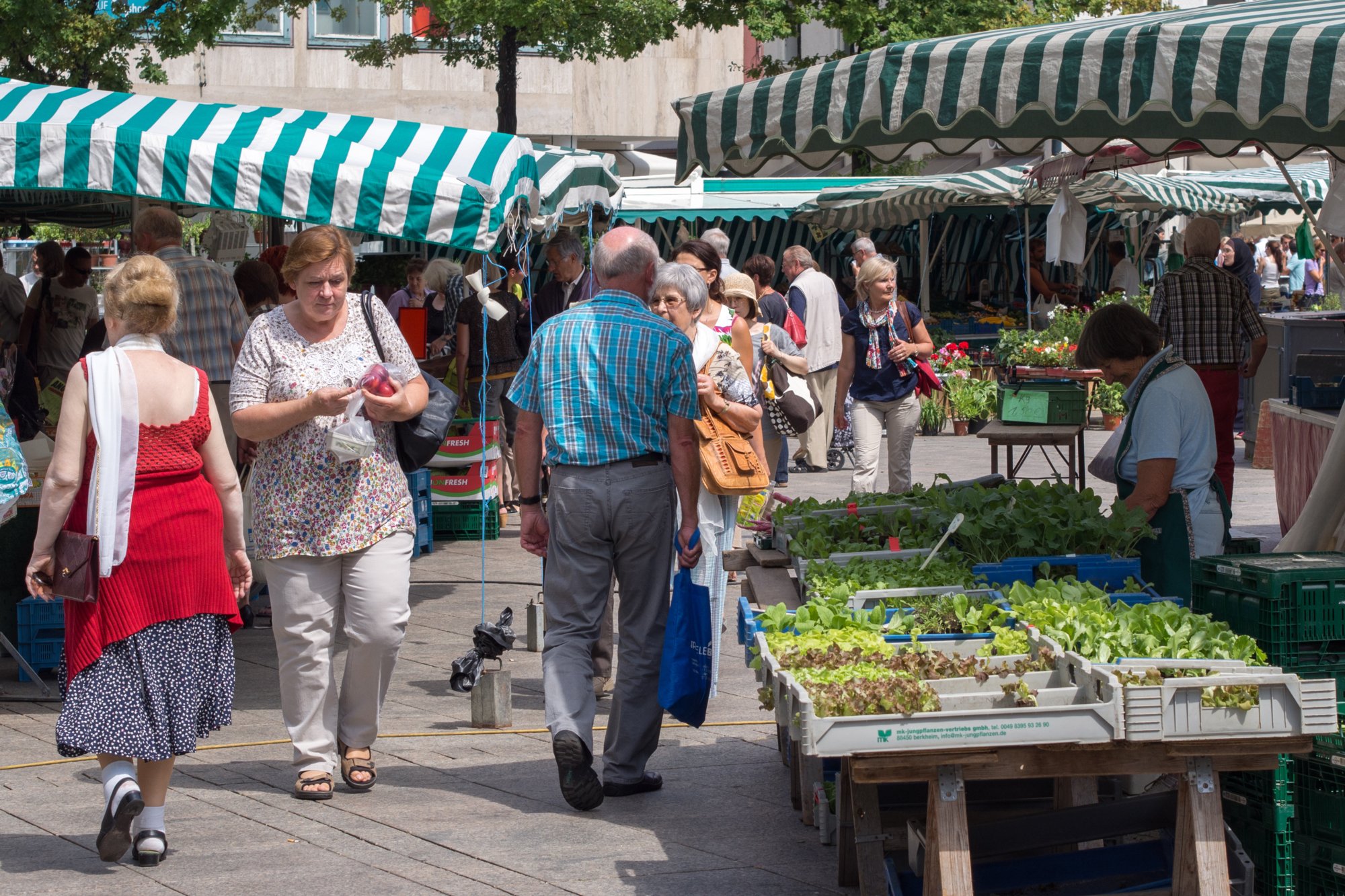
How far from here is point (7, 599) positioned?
25.0 ft

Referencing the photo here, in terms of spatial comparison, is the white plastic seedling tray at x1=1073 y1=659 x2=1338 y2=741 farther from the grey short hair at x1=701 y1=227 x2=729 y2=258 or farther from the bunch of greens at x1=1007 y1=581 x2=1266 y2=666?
the grey short hair at x1=701 y1=227 x2=729 y2=258

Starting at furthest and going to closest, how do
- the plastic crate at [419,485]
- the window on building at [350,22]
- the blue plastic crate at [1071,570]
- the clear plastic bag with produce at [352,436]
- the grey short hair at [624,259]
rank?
the window on building at [350,22] → the plastic crate at [419,485] → the grey short hair at [624,259] → the clear plastic bag with produce at [352,436] → the blue plastic crate at [1071,570]

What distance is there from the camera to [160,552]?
193 inches

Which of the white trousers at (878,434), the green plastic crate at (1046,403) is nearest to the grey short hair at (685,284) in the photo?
the white trousers at (878,434)

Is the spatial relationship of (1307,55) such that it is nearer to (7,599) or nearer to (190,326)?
(190,326)

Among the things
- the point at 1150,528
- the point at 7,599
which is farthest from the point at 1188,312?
the point at 7,599

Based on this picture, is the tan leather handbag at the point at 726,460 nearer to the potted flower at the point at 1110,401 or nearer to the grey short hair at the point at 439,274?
the grey short hair at the point at 439,274

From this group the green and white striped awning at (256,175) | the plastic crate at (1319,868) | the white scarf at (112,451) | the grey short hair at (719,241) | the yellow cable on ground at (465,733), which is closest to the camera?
the plastic crate at (1319,868)

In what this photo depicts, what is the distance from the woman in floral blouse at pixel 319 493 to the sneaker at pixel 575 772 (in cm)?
68

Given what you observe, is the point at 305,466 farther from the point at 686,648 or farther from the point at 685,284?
the point at 685,284

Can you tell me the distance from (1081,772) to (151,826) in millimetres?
2816

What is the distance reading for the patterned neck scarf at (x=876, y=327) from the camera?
10289 millimetres

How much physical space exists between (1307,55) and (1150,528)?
1.58 m

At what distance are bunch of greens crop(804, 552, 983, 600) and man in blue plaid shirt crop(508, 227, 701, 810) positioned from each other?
0.59 metres
